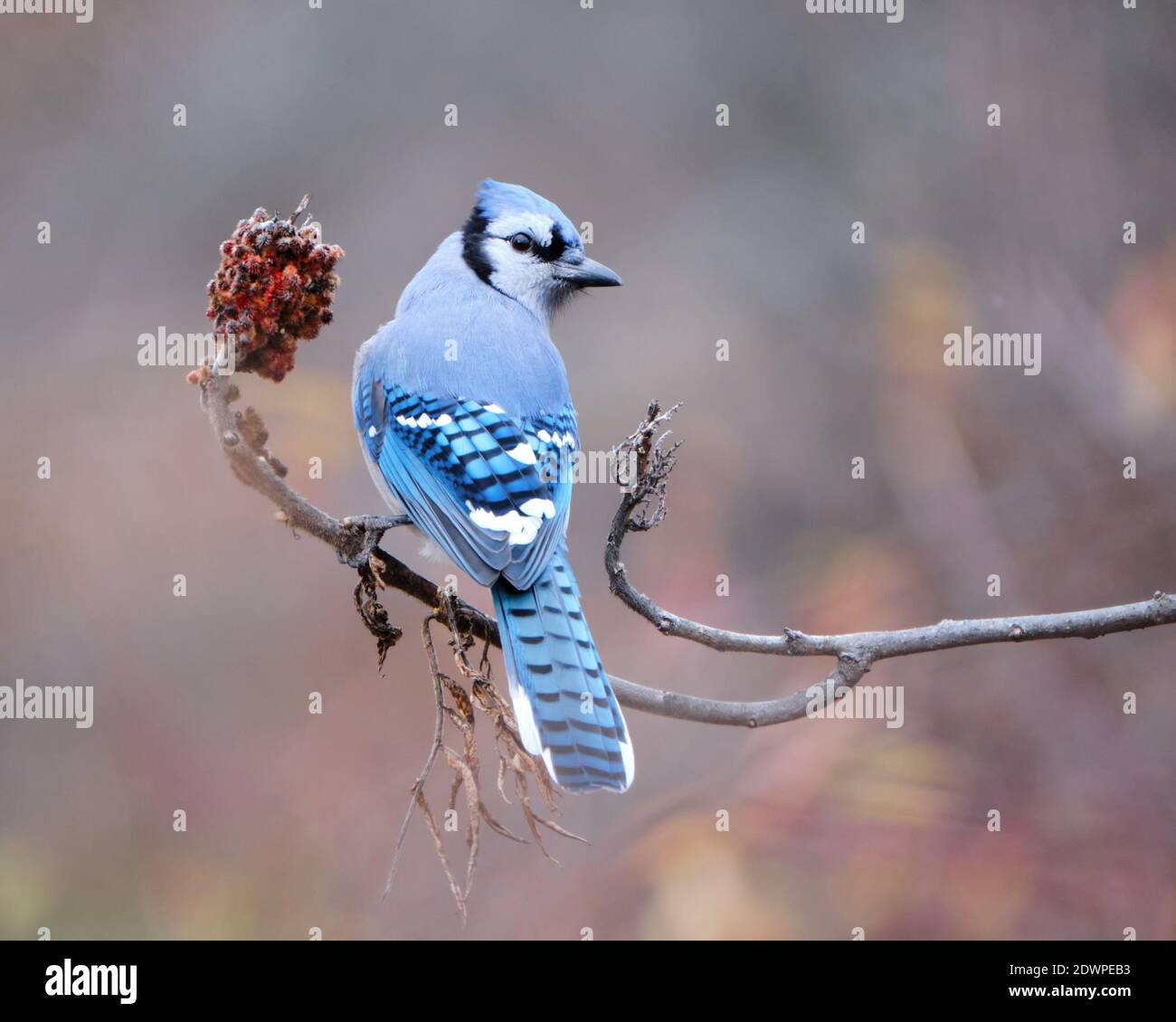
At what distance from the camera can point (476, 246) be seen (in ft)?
12.4

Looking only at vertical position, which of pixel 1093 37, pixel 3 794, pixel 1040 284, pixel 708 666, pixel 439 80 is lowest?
pixel 3 794


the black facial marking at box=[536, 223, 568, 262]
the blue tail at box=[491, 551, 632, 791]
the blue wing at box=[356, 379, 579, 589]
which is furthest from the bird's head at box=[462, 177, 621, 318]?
the blue tail at box=[491, 551, 632, 791]

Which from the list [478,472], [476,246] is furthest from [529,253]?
[478,472]

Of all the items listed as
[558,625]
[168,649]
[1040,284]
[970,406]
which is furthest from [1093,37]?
[168,649]

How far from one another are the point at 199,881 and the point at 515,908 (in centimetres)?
100

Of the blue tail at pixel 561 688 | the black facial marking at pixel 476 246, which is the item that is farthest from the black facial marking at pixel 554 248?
the blue tail at pixel 561 688

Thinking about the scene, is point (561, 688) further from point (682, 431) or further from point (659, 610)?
point (682, 431)

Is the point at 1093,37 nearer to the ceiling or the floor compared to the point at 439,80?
nearer to the floor

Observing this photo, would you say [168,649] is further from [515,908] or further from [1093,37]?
[1093,37]

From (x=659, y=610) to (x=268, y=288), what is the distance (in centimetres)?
93

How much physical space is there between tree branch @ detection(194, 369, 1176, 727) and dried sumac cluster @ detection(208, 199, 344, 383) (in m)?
0.10

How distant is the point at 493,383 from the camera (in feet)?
10.6

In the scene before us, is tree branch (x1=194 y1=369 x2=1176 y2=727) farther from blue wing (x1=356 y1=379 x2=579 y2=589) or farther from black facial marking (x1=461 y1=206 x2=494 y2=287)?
black facial marking (x1=461 y1=206 x2=494 y2=287)

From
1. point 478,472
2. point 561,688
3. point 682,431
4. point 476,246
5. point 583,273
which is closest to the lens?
point 561,688
